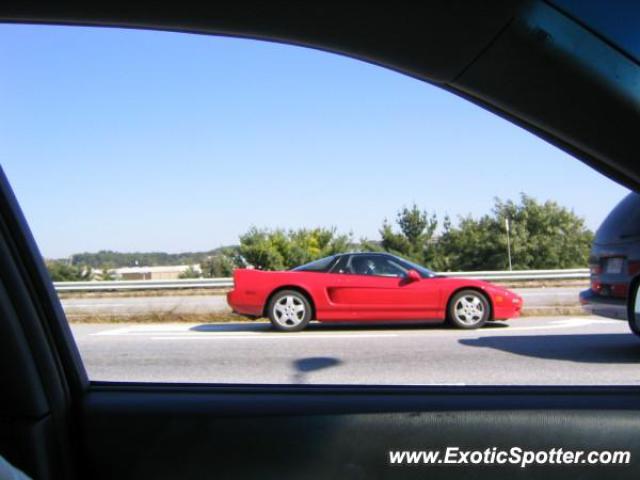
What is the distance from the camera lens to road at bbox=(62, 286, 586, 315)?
9.09m

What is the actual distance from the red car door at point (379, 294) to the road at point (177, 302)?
6.22 feet

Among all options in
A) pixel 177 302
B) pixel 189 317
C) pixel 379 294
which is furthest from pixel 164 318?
pixel 379 294

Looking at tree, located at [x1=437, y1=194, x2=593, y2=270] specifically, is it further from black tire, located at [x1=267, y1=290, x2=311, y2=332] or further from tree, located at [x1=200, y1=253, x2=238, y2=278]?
black tire, located at [x1=267, y1=290, x2=311, y2=332]

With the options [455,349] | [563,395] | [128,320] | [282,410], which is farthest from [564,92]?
[128,320]

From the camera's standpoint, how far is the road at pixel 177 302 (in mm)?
9086

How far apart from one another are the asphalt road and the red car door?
82cm

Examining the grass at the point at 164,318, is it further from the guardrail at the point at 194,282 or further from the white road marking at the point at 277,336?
the white road marking at the point at 277,336

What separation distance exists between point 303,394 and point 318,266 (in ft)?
25.9

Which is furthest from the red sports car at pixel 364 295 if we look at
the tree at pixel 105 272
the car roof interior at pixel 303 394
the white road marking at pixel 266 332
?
the car roof interior at pixel 303 394

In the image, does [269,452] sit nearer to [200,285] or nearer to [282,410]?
[282,410]

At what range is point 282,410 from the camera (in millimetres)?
2021

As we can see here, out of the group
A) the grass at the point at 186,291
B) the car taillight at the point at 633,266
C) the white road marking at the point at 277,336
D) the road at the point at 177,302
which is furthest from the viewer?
the grass at the point at 186,291

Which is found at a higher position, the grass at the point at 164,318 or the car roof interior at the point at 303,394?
the car roof interior at the point at 303,394

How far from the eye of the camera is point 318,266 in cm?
1000
